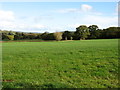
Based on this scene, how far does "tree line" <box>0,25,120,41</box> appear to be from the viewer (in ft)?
317

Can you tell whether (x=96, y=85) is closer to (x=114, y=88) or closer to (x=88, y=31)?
(x=114, y=88)

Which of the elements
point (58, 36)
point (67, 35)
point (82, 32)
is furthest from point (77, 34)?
point (58, 36)

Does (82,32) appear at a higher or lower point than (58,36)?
higher

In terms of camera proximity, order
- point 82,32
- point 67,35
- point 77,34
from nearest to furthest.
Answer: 1. point 82,32
2. point 77,34
3. point 67,35

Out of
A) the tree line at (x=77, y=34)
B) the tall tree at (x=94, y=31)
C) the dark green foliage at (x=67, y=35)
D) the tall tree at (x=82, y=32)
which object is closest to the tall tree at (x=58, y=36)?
the tree line at (x=77, y=34)

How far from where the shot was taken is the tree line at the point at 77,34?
9647 cm

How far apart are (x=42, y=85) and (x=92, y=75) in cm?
338

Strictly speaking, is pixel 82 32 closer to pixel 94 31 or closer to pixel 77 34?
pixel 77 34

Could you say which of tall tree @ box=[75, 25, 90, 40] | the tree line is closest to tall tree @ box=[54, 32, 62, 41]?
the tree line

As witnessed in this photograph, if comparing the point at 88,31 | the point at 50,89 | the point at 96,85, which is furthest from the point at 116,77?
the point at 88,31

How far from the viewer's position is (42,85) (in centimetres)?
714

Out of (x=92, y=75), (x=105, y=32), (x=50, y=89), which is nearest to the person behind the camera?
(x=50, y=89)

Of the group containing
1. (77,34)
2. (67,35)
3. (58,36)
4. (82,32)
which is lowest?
(58,36)

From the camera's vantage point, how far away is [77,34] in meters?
109
